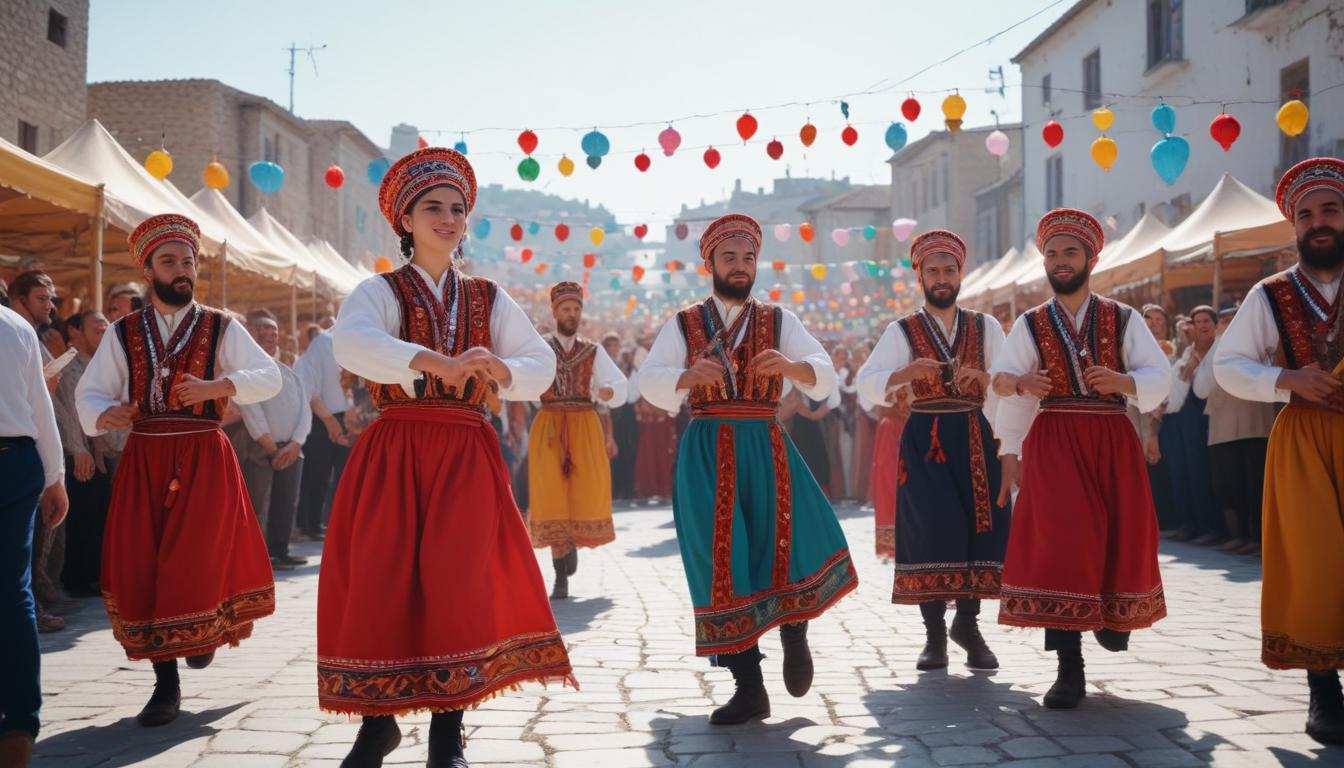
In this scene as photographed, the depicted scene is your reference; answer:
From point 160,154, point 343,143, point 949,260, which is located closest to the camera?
point 949,260

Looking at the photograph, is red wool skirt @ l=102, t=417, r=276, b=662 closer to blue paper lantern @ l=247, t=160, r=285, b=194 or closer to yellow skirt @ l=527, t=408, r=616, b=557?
yellow skirt @ l=527, t=408, r=616, b=557

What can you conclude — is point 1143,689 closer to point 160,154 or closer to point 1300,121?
point 1300,121

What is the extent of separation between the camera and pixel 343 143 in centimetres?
4312

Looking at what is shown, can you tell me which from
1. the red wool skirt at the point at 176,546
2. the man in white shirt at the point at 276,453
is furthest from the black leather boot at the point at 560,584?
the red wool skirt at the point at 176,546

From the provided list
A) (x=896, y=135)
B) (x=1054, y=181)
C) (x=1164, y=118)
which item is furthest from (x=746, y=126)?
(x=1054, y=181)

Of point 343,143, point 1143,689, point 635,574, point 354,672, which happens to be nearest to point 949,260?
point 1143,689

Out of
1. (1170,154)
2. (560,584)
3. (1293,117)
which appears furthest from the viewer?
(1170,154)

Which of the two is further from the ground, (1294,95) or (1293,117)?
(1294,95)

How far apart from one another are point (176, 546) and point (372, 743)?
1846mm

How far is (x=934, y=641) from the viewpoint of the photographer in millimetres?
6207

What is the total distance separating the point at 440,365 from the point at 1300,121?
36.3ft

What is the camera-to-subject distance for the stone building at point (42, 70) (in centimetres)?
2219

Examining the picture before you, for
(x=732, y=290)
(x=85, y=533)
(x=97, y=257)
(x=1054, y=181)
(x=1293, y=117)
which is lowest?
(x=85, y=533)

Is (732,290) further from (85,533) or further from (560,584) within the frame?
(85,533)
